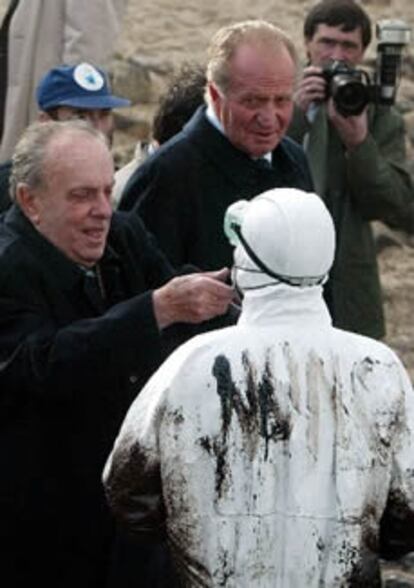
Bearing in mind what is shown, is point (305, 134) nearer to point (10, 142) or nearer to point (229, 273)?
point (10, 142)

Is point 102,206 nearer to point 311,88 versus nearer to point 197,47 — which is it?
point 311,88

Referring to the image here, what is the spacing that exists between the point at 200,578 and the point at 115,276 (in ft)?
3.93

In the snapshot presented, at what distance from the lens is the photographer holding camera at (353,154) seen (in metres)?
6.61

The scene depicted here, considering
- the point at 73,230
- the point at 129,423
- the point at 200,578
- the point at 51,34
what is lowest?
the point at 200,578

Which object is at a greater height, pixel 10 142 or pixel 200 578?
pixel 10 142

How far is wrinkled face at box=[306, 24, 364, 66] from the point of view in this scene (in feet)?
22.6

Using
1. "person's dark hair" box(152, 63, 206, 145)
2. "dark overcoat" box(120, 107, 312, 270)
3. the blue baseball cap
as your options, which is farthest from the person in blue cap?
"dark overcoat" box(120, 107, 312, 270)

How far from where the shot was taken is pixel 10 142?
778cm

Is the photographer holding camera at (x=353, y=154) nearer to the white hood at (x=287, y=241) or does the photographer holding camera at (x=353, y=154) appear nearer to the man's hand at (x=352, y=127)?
the man's hand at (x=352, y=127)

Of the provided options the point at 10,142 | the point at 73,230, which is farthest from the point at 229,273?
the point at 10,142

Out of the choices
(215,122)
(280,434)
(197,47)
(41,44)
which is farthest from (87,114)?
(197,47)

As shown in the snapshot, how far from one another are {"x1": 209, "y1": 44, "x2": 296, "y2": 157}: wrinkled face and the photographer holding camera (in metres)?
0.91

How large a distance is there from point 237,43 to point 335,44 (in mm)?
1254

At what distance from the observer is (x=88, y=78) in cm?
642
